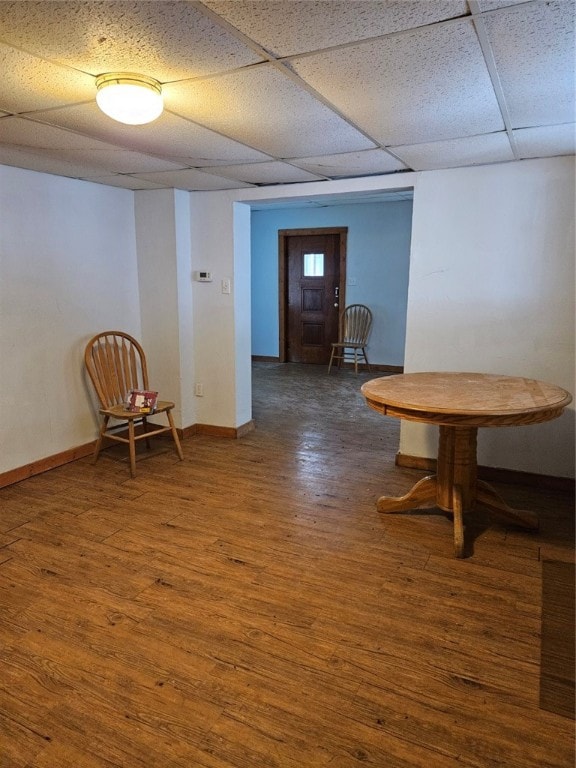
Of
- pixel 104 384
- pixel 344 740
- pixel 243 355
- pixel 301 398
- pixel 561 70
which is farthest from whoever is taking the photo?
pixel 301 398

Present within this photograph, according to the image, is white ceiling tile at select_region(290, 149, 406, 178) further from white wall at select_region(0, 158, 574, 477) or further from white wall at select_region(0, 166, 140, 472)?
white wall at select_region(0, 166, 140, 472)

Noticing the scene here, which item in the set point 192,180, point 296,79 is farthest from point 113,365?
point 296,79

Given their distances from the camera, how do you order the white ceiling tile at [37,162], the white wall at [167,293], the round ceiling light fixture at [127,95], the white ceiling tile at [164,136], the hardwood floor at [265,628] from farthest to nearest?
the white wall at [167,293] → the white ceiling tile at [37,162] → the white ceiling tile at [164,136] → the round ceiling light fixture at [127,95] → the hardwood floor at [265,628]

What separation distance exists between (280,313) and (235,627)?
19.9 feet

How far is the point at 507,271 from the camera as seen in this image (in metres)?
3.16

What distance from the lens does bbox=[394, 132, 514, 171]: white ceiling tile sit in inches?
101

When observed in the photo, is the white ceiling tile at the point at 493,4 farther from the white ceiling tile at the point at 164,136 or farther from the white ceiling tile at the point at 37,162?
the white ceiling tile at the point at 37,162

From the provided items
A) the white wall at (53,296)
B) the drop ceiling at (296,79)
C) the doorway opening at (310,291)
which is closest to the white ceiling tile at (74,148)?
the drop ceiling at (296,79)

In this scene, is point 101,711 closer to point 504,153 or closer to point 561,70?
point 561,70

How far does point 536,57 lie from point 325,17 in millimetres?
743

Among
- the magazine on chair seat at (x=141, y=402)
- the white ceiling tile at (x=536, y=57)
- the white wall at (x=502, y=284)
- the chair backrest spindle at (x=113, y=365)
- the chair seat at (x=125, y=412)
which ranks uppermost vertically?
the white ceiling tile at (x=536, y=57)

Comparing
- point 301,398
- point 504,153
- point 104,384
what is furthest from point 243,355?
point 504,153

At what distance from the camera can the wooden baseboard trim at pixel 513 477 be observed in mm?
3191

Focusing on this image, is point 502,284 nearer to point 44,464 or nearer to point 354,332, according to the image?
point 44,464
